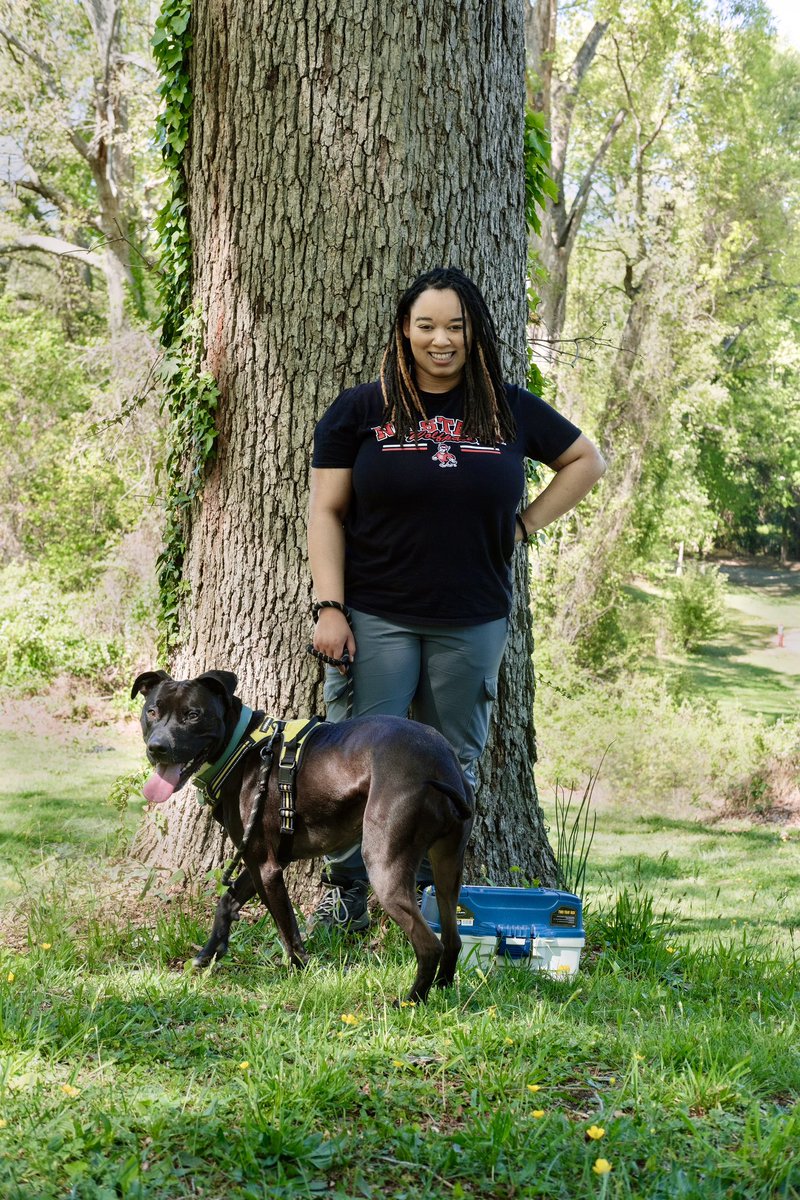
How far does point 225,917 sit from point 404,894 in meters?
0.85

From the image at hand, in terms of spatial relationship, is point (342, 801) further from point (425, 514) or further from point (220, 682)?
point (425, 514)

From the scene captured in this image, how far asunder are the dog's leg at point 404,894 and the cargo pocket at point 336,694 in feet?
2.57

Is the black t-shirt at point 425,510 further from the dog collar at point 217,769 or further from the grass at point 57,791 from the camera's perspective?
the grass at point 57,791

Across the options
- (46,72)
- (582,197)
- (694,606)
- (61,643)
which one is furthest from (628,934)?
(694,606)

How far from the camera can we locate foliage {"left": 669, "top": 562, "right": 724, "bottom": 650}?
22.7 m

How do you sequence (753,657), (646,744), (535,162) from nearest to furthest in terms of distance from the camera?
(535,162) < (646,744) < (753,657)

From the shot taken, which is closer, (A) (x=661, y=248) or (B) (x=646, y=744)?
(B) (x=646, y=744)

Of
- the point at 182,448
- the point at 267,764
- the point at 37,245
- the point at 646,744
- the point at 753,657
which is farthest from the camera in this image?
the point at 753,657

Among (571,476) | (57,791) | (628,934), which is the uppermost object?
(571,476)

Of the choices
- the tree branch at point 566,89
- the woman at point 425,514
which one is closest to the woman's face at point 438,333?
the woman at point 425,514

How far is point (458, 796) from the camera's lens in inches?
133

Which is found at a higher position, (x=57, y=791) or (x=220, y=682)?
(x=220, y=682)

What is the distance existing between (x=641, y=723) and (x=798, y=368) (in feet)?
68.0

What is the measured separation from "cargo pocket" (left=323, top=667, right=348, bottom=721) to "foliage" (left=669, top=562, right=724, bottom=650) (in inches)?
747
